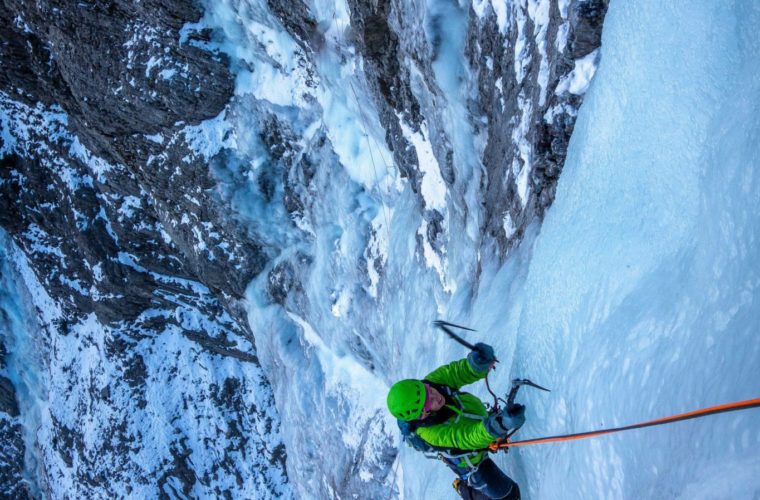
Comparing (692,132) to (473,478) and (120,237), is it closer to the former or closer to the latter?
(473,478)

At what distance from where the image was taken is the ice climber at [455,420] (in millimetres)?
3654

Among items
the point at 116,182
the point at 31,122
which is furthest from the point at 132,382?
the point at 31,122

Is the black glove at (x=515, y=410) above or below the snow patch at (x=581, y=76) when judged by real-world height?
below

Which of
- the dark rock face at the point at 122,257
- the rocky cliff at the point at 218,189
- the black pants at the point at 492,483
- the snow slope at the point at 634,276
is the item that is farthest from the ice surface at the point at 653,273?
the dark rock face at the point at 122,257

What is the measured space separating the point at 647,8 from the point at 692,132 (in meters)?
0.86

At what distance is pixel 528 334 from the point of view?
3.78 metres

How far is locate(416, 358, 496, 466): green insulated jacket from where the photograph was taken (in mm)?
3396

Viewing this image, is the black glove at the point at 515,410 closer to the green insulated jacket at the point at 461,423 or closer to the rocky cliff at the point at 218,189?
the green insulated jacket at the point at 461,423

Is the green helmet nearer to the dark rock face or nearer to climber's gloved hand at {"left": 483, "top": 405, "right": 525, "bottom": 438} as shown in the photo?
climber's gloved hand at {"left": 483, "top": 405, "right": 525, "bottom": 438}

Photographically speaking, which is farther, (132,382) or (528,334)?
(132,382)

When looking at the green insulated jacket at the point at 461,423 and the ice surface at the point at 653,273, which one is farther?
the green insulated jacket at the point at 461,423

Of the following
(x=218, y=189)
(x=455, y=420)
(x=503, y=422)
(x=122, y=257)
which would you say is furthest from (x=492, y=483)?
(x=122, y=257)

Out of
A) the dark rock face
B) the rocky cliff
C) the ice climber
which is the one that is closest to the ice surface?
the ice climber

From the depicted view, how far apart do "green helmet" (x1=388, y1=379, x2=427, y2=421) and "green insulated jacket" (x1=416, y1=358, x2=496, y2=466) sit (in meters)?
0.19
